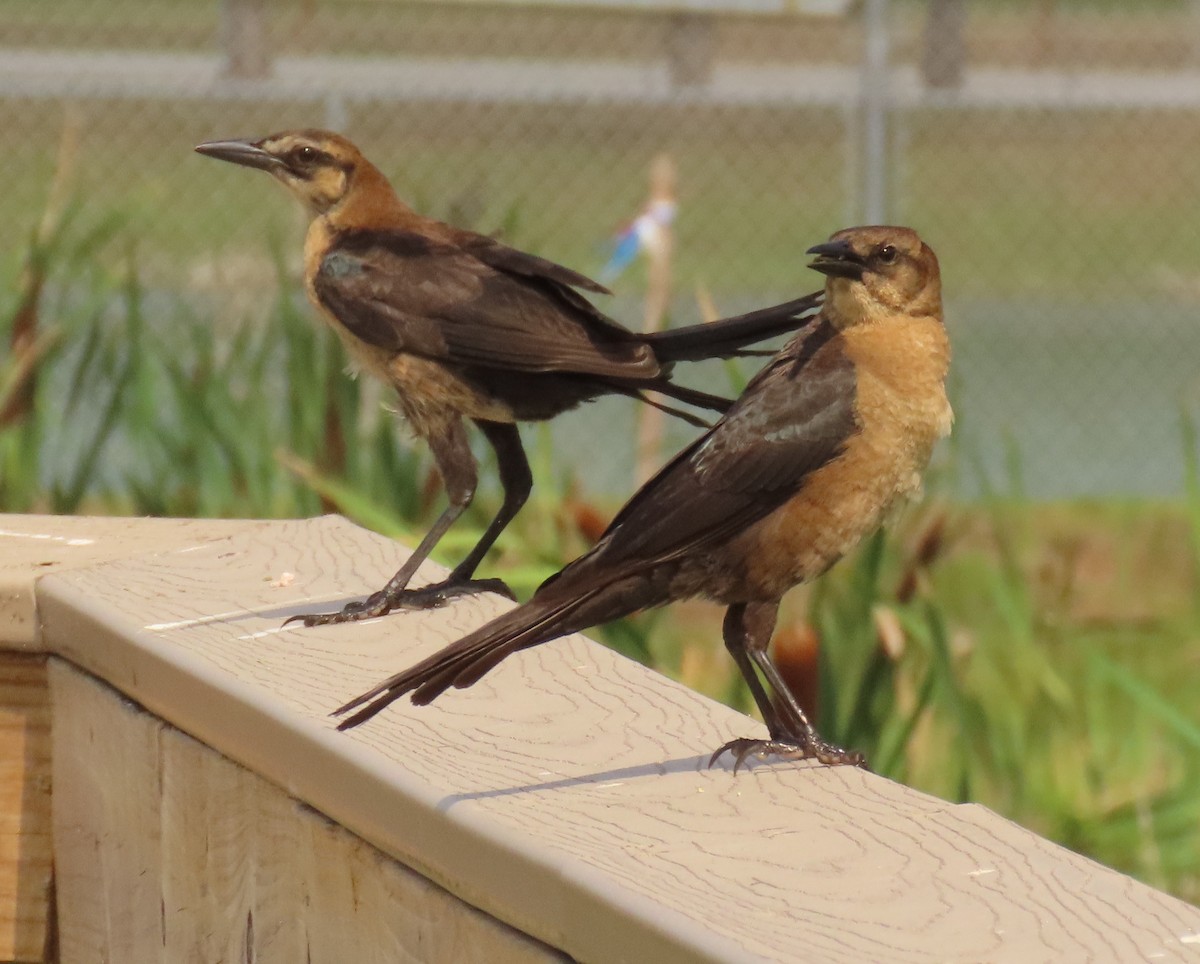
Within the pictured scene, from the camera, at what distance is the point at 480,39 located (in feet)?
57.4

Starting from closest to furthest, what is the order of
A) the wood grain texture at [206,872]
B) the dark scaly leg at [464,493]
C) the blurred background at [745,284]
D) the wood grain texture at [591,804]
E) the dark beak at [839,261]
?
the wood grain texture at [591,804]
the wood grain texture at [206,872]
the dark beak at [839,261]
the dark scaly leg at [464,493]
the blurred background at [745,284]

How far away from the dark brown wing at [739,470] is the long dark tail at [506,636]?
0.15 feet

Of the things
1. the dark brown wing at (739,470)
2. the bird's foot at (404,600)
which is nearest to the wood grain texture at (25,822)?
the bird's foot at (404,600)

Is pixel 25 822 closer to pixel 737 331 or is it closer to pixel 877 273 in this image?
pixel 737 331

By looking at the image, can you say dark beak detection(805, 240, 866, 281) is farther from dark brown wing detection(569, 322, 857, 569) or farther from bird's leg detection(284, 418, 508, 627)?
bird's leg detection(284, 418, 508, 627)

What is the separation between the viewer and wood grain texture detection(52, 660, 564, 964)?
1618 mm

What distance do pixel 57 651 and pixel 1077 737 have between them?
2.10 m

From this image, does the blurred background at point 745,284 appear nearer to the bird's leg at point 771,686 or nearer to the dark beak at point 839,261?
the bird's leg at point 771,686

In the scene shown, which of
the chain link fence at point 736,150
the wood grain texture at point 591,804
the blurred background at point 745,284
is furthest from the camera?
the chain link fence at point 736,150

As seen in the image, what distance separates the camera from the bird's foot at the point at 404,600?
2.39 metres

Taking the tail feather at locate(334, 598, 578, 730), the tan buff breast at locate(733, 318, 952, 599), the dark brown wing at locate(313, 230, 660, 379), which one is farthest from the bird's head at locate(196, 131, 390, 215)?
the tail feather at locate(334, 598, 578, 730)

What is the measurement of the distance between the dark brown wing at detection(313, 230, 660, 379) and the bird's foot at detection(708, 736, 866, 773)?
30.2 inches

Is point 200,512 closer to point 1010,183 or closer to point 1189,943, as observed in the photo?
point 1189,943

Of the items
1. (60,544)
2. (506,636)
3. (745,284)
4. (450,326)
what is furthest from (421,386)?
(745,284)
